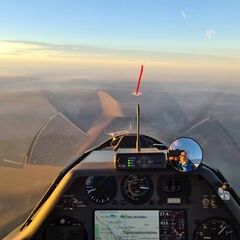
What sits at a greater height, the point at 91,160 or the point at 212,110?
the point at 212,110

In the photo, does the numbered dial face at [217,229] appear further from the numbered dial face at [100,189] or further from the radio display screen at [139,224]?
the numbered dial face at [100,189]

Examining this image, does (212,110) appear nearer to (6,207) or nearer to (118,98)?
(118,98)

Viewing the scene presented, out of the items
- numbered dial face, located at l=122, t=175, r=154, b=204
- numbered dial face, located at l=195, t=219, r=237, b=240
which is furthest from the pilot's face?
numbered dial face, located at l=195, t=219, r=237, b=240

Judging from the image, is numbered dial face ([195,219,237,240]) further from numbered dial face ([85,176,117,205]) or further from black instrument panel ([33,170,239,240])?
numbered dial face ([85,176,117,205])

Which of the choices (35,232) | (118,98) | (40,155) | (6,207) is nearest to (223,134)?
(118,98)

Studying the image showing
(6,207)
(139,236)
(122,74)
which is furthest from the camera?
(122,74)

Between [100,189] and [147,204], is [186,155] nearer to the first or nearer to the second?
[147,204]
